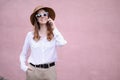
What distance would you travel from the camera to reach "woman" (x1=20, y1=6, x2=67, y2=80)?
328 centimetres

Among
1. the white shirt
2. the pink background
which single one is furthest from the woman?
the pink background

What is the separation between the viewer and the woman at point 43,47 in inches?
129

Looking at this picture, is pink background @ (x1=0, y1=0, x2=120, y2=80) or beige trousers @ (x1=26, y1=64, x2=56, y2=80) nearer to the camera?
beige trousers @ (x1=26, y1=64, x2=56, y2=80)

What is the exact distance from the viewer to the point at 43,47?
328 cm

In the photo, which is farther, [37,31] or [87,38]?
[87,38]

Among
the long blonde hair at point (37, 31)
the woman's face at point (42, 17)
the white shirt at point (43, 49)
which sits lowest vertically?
the white shirt at point (43, 49)

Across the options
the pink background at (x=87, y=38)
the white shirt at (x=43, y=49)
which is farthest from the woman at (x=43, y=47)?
the pink background at (x=87, y=38)

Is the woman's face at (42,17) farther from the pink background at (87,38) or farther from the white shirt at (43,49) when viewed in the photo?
the pink background at (87,38)

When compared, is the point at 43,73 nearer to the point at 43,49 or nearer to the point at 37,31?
the point at 43,49

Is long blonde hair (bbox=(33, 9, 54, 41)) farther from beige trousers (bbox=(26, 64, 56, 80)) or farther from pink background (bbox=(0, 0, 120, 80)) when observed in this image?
pink background (bbox=(0, 0, 120, 80))

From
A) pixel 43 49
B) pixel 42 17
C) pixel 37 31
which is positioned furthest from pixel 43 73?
pixel 42 17

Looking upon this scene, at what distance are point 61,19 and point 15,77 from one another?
5.19 ft

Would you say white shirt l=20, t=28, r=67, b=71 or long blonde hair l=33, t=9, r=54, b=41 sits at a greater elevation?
long blonde hair l=33, t=9, r=54, b=41

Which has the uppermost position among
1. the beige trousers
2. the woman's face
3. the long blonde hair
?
the woman's face
